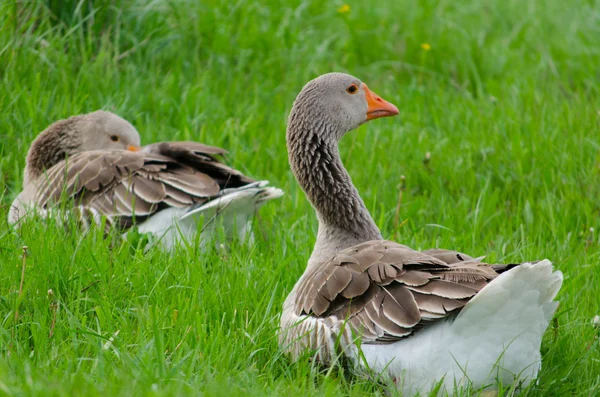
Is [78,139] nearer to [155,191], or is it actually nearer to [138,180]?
[138,180]

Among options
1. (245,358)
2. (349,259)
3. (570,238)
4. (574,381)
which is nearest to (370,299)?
(349,259)

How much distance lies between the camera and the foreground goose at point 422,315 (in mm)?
3850

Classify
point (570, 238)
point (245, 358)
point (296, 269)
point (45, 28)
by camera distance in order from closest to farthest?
point (245, 358) < point (296, 269) < point (570, 238) < point (45, 28)

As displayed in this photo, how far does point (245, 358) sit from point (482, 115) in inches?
177

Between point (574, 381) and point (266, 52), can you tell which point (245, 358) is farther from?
point (266, 52)

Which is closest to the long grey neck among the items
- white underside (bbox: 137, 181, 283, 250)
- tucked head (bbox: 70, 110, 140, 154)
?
white underside (bbox: 137, 181, 283, 250)

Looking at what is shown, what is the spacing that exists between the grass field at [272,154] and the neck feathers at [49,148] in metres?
0.29

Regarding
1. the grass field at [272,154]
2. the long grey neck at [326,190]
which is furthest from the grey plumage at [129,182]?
the long grey neck at [326,190]

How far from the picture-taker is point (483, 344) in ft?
12.9

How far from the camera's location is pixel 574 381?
4391 millimetres

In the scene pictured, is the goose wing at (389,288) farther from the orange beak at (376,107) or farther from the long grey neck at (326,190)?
the orange beak at (376,107)

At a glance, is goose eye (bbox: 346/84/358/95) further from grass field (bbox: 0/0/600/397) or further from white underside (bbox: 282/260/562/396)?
white underside (bbox: 282/260/562/396)

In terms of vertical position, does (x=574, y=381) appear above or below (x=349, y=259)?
below

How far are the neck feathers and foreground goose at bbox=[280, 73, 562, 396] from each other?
292 centimetres
